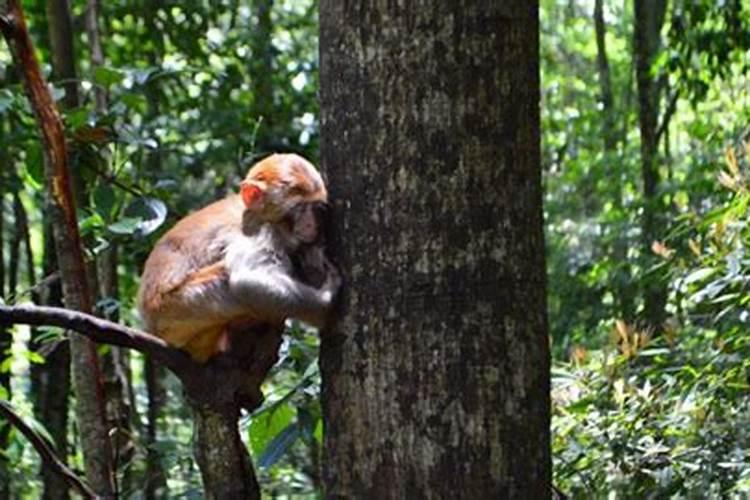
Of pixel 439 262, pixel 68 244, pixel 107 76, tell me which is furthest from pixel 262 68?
pixel 439 262

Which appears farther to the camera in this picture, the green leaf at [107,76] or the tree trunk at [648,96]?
the tree trunk at [648,96]

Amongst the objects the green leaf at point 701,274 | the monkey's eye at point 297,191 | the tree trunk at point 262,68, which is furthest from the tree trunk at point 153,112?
the monkey's eye at point 297,191

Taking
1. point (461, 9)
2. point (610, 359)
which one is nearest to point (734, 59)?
Answer: point (610, 359)

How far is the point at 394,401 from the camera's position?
197 centimetres

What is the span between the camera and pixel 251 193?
273 cm

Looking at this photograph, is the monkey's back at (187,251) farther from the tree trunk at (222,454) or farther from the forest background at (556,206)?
the tree trunk at (222,454)

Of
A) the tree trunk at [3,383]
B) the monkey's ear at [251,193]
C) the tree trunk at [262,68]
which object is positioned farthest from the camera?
the tree trunk at [262,68]

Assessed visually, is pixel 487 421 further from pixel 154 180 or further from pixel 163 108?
pixel 163 108

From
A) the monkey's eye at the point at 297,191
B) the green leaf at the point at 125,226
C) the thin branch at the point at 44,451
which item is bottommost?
the thin branch at the point at 44,451

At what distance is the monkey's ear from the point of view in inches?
107

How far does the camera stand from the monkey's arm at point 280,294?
212 cm

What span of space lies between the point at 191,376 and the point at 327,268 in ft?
1.30

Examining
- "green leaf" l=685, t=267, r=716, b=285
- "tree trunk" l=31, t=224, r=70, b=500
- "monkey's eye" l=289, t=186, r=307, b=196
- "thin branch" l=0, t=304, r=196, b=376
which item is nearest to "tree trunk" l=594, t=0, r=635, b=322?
"green leaf" l=685, t=267, r=716, b=285

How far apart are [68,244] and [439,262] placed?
3.49ft
